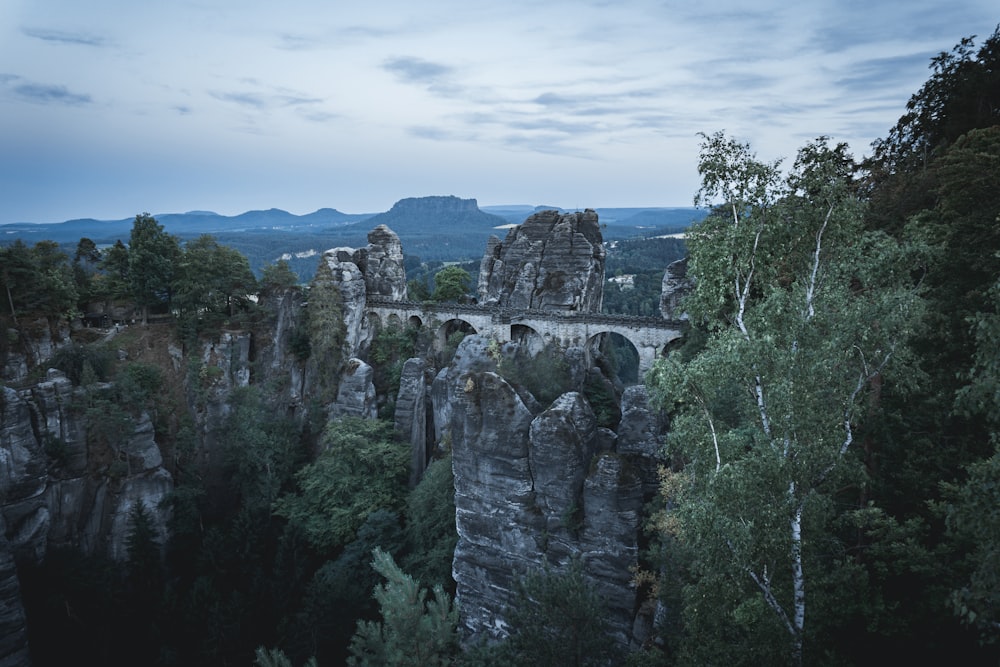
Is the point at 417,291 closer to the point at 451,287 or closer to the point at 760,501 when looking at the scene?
the point at 451,287

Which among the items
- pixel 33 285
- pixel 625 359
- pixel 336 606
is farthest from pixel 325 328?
pixel 625 359

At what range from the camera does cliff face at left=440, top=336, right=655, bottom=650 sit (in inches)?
734

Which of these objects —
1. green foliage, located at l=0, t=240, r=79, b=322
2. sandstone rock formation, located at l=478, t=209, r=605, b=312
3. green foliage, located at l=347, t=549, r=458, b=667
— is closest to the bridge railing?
sandstone rock formation, located at l=478, t=209, r=605, b=312

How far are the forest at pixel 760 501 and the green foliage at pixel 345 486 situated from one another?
15 centimetres

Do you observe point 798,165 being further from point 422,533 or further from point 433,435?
point 433,435

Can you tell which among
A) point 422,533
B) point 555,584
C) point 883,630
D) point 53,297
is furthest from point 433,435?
point 883,630

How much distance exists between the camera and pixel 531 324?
4012 centimetres

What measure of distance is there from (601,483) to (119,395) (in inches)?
1111

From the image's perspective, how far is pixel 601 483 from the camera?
18.7 metres

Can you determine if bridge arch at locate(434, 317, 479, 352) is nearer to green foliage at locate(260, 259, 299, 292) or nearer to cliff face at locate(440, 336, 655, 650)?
green foliage at locate(260, 259, 299, 292)

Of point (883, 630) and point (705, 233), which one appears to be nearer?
point (883, 630)

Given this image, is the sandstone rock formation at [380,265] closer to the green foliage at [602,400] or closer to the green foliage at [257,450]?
the green foliage at [257,450]

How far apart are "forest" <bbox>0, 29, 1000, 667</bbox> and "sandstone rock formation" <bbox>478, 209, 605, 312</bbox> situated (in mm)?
13675

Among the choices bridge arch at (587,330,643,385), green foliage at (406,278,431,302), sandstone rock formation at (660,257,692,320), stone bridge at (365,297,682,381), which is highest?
sandstone rock formation at (660,257,692,320)
